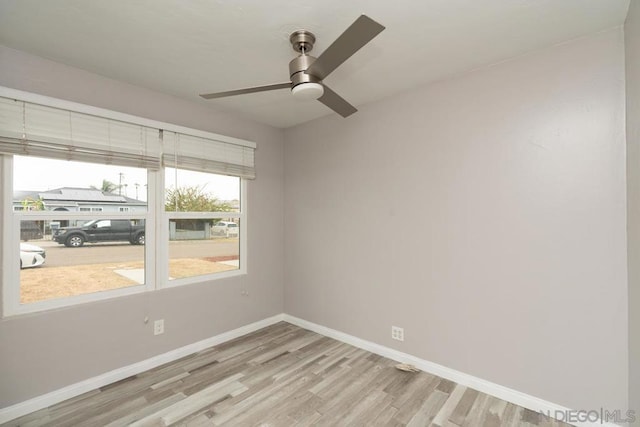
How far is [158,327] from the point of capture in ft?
8.77

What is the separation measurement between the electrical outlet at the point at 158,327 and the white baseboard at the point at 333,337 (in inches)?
8.4

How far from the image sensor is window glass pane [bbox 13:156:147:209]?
209cm

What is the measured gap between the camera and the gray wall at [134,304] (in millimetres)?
2023

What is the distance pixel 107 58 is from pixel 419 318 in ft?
10.7

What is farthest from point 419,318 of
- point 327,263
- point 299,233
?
point 299,233

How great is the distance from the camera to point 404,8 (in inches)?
64.3

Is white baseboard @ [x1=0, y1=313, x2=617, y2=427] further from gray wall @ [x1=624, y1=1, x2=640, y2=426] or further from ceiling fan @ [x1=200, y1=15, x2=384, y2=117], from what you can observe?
ceiling fan @ [x1=200, y1=15, x2=384, y2=117]

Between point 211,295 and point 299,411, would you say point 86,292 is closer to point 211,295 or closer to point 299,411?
point 211,295

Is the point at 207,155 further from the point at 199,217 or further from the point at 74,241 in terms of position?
the point at 74,241

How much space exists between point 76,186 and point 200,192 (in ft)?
3.33

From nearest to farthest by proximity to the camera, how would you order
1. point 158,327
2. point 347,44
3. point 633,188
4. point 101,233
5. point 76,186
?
1. point 347,44
2. point 633,188
3. point 76,186
4. point 101,233
5. point 158,327

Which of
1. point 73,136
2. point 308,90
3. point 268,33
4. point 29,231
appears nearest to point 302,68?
point 308,90

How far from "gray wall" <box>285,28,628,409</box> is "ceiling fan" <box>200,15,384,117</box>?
0.98m

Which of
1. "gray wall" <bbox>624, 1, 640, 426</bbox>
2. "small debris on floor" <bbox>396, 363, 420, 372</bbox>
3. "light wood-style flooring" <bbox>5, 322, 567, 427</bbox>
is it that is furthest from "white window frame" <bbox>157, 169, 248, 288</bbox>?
"gray wall" <bbox>624, 1, 640, 426</bbox>
